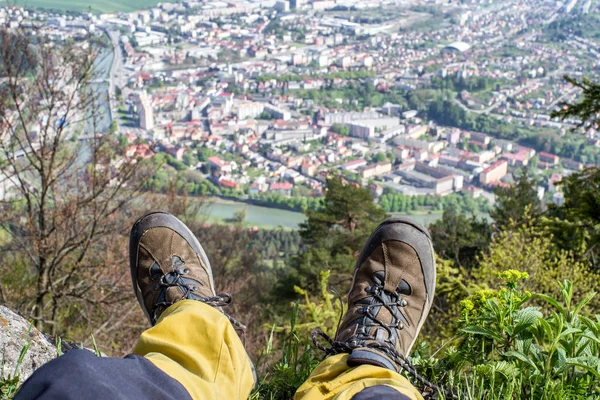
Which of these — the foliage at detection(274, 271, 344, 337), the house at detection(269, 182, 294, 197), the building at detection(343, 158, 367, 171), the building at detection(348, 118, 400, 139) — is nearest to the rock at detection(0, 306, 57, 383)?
the foliage at detection(274, 271, 344, 337)

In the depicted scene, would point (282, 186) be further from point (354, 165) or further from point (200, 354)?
point (200, 354)

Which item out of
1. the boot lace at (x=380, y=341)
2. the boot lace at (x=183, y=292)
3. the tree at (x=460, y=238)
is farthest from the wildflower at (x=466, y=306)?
the tree at (x=460, y=238)

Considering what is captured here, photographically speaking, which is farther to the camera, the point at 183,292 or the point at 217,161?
the point at 217,161

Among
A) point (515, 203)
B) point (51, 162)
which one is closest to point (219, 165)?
point (515, 203)

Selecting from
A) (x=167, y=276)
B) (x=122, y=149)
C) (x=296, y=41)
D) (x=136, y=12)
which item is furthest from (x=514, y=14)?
(x=167, y=276)

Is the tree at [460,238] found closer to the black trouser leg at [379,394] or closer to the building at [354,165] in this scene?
the black trouser leg at [379,394]

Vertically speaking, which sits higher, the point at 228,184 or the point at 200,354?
the point at 200,354

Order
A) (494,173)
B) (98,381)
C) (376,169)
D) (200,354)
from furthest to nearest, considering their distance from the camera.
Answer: (376,169) → (494,173) → (200,354) → (98,381)
